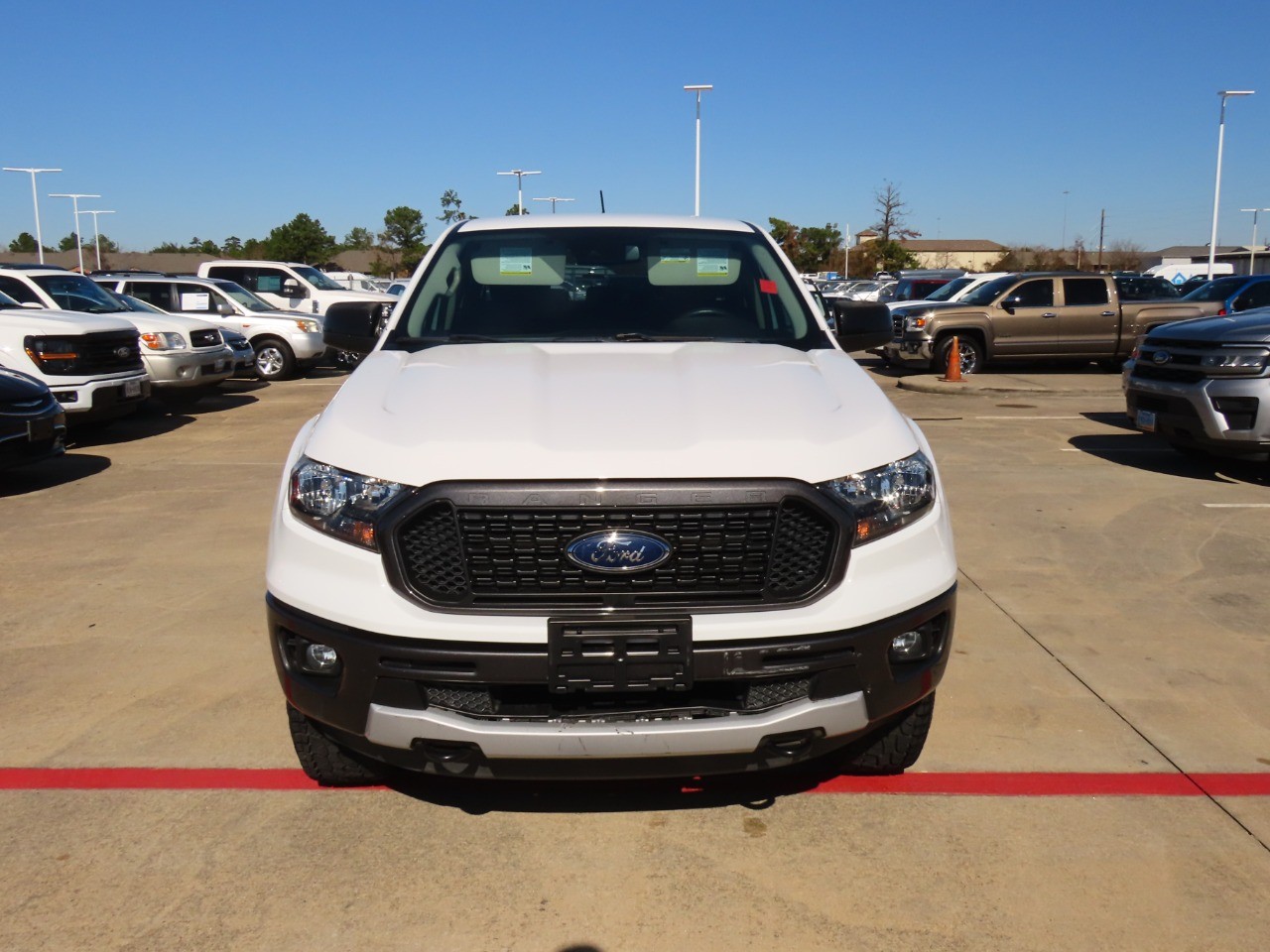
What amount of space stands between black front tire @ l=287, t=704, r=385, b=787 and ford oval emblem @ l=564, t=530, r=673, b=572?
1134 millimetres

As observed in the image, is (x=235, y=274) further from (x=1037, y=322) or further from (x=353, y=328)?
(x=353, y=328)

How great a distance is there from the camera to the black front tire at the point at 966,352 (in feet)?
58.9

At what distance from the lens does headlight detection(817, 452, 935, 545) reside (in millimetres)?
2971

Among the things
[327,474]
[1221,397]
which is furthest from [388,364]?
[1221,397]

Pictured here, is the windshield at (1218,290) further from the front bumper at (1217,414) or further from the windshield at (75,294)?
the windshield at (75,294)

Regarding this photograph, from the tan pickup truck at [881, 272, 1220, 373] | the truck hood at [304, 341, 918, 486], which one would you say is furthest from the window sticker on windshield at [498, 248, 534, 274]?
the tan pickup truck at [881, 272, 1220, 373]

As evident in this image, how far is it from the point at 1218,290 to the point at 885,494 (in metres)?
17.8

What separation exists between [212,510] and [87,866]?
5041 mm

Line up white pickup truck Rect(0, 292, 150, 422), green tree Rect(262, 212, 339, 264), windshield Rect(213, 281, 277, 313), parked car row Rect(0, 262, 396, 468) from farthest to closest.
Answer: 1. green tree Rect(262, 212, 339, 264)
2. windshield Rect(213, 281, 277, 313)
3. white pickup truck Rect(0, 292, 150, 422)
4. parked car row Rect(0, 262, 396, 468)

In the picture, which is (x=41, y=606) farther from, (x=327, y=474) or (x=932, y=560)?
(x=932, y=560)

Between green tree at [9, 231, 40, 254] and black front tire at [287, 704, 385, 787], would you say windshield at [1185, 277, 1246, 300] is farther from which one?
green tree at [9, 231, 40, 254]

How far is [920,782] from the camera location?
3637 millimetres

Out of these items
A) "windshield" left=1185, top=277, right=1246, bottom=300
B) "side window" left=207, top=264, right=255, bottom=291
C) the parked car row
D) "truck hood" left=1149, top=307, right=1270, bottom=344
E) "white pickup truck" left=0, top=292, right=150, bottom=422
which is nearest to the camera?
"truck hood" left=1149, top=307, right=1270, bottom=344

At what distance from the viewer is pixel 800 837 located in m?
3.29
